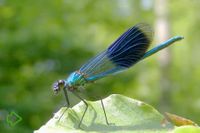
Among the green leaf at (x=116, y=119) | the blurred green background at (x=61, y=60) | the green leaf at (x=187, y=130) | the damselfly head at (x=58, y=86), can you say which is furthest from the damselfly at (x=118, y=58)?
the blurred green background at (x=61, y=60)

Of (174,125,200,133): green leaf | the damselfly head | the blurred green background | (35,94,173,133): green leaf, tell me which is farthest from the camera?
the blurred green background

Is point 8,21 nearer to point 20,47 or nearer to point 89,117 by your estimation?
point 20,47

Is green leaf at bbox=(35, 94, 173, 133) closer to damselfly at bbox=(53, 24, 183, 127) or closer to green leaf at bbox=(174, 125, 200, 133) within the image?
green leaf at bbox=(174, 125, 200, 133)

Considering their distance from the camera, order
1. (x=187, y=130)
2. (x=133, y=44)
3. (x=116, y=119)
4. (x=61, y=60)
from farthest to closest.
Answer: (x=61, y=60)
(x=133, y=44)
(x=116, y=119)
(x=187, y=130)

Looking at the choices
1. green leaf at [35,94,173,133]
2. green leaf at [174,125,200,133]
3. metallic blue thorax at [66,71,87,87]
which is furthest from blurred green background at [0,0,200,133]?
green leaf at [174,125,200,133]

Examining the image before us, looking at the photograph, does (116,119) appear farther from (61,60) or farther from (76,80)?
(61,60)

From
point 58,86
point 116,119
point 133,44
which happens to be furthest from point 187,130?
point 58,86
